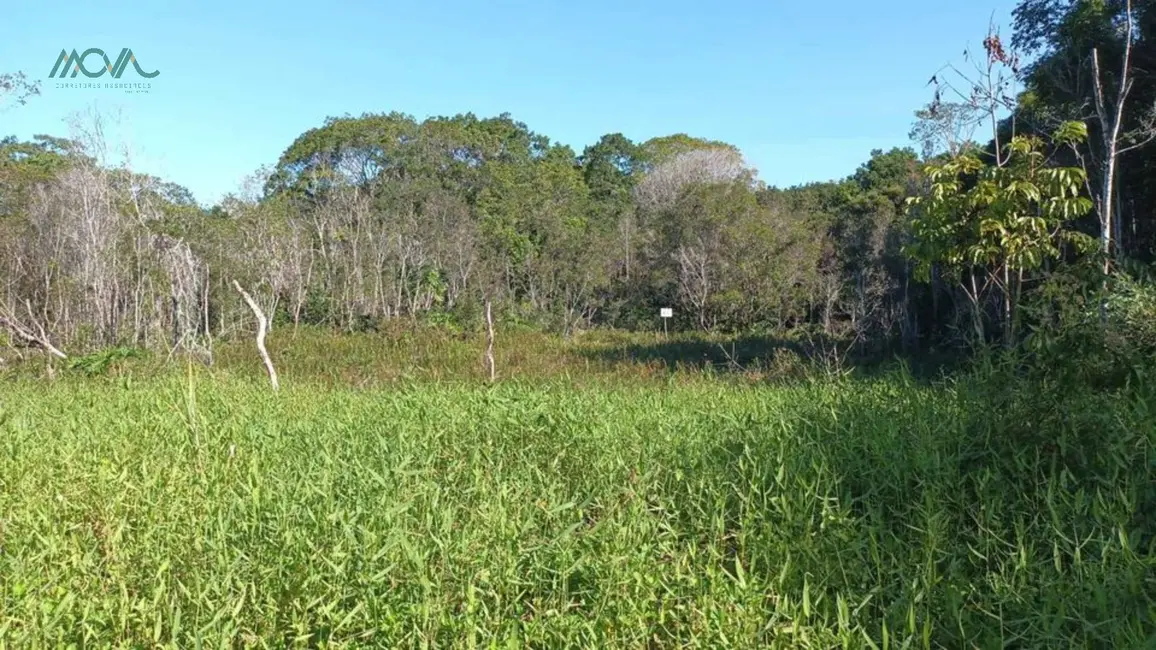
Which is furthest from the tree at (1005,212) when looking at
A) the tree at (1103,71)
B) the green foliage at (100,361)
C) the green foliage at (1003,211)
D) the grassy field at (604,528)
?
the green foliage at (100,361)

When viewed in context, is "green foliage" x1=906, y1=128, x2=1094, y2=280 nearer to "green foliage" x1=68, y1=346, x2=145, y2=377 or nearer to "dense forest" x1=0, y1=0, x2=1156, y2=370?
"dense forest" x1=0, y1=0, x2=1156, y2=370

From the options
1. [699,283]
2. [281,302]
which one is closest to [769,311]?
[699,283]

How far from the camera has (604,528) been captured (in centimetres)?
255

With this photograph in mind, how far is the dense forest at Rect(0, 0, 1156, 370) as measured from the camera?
21.2 ft

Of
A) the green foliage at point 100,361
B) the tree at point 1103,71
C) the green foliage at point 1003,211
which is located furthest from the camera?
the tree at point 1103,71

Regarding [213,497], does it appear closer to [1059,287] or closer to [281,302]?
[1059,287]

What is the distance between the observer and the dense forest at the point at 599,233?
646cm

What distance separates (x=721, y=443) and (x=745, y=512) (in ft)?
2.30

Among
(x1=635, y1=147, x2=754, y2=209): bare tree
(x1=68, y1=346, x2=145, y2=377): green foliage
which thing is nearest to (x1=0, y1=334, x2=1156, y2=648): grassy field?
(x1=68, y1=346, x2=145, y2=377): green foliage

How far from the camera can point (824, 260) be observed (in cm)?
2014

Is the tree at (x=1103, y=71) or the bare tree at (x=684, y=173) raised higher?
the bare tree at (x=684, y=173)

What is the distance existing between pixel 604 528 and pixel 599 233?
20.1m

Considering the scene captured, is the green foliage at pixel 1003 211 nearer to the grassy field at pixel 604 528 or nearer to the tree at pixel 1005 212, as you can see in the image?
the tree at pixel 1005 212

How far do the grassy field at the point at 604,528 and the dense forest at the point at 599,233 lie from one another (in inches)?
51.1
